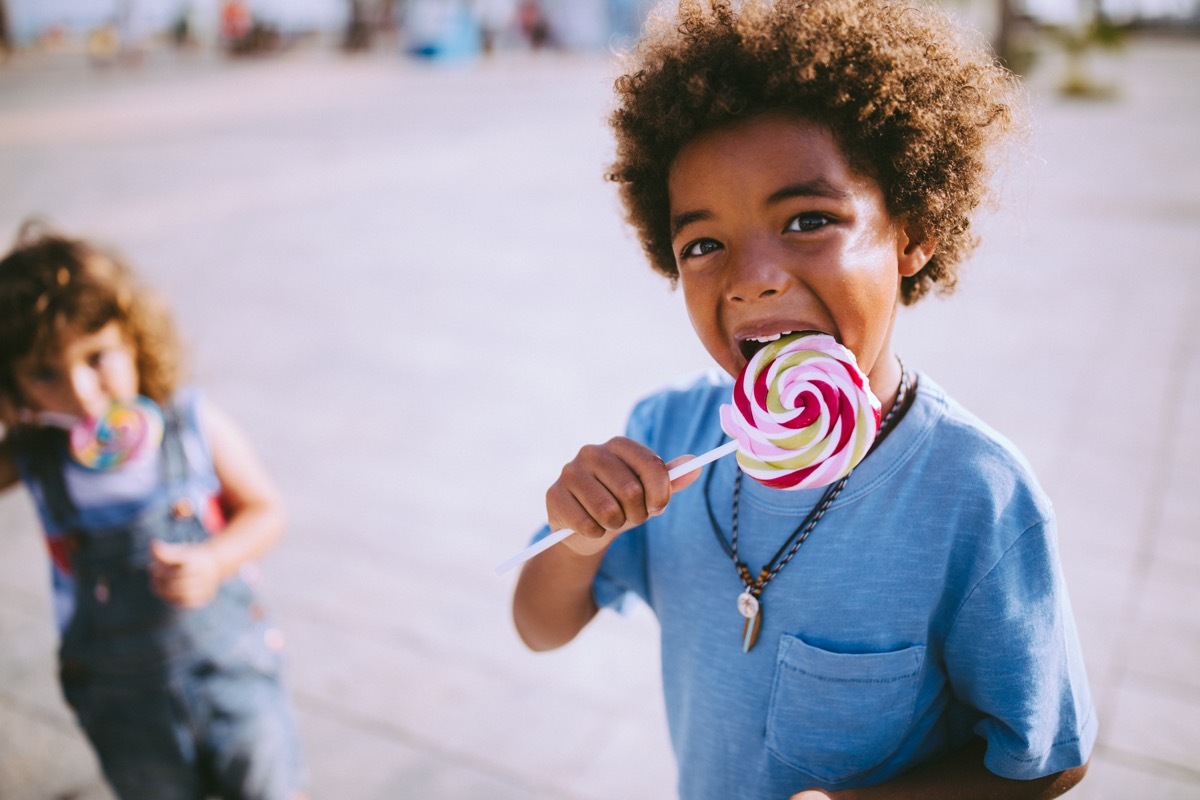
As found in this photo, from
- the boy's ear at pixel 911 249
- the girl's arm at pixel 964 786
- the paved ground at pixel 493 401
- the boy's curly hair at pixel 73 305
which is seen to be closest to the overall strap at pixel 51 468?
the boy's curly hair at pixel 73 305

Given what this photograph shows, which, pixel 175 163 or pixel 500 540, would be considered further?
pixel 175 163

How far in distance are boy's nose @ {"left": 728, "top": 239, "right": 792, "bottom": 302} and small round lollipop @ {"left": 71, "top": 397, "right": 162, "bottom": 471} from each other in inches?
59.1

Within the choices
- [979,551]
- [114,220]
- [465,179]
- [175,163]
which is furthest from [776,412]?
[175,163]

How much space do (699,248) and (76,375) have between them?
152cm

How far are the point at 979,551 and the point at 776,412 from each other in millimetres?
330

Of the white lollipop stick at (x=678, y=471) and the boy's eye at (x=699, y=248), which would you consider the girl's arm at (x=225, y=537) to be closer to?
the white lollipop stick at (x=678, y=471)

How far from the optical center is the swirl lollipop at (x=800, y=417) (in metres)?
1.29

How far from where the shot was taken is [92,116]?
56.5ft

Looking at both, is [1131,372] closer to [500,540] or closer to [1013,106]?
[500,540]

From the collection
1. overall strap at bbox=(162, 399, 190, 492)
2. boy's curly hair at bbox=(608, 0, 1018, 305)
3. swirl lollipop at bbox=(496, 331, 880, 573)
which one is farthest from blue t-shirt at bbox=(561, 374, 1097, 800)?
overall strap at bbox=(162, 399, 190, 492)

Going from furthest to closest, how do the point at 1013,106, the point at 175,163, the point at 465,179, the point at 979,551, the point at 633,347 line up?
the point at 175,163, the point at 465,179, the point at 633,347, the point at 1013,106, the point at 979,551

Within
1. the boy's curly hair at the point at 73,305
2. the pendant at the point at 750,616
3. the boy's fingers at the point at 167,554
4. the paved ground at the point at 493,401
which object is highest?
the boy's curly hair at the point at 73,305

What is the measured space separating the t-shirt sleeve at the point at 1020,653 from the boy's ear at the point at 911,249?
43cm

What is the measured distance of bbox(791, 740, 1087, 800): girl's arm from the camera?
1368mm
